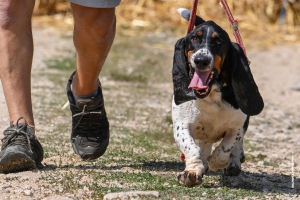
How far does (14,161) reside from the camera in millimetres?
4160

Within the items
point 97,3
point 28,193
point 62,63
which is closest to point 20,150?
point 28,193

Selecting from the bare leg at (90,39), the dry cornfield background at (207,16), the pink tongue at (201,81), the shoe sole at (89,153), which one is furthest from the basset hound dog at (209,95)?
the dry cornfield background at (207,16)

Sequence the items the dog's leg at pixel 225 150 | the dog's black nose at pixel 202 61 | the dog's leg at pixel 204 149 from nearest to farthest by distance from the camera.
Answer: the dog's black nose at pixel 202 61 → the dog's leg at pixel 225 150 → the dog's leg at pixel 204 149

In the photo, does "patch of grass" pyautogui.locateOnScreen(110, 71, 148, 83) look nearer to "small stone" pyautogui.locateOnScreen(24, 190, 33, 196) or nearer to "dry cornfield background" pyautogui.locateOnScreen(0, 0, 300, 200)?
"dry cornfield background" pyautogui.locateOnScreen(0, 0, 300, 200)

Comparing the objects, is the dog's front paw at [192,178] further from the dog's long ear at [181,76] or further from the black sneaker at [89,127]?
the black sneaker at [89,127]

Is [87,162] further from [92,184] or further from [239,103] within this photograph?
[239,103]

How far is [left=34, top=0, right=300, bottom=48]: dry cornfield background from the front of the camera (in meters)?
12.6

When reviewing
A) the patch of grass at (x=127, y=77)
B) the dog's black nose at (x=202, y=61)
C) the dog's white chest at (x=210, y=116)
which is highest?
the dog's black nose at (x=202, y=61)

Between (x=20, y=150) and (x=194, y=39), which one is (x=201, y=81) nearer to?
(x=194, y=39)

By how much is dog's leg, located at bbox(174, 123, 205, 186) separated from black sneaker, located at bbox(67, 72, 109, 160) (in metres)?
0.56

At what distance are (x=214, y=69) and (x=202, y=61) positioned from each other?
0.46 ft

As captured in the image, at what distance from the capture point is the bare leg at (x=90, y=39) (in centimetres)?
436

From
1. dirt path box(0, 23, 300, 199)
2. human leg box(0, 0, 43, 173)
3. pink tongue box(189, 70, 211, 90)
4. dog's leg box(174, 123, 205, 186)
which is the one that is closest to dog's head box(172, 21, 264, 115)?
pink tongue box(189, 70, 211, 90)

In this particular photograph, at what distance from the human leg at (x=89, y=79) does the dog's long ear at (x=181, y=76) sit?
17.4 inches
